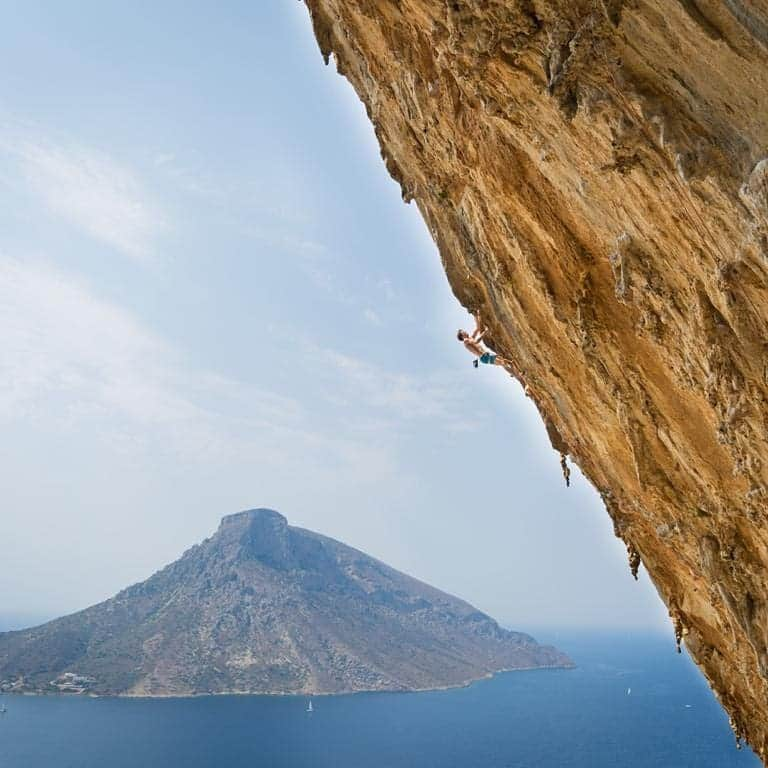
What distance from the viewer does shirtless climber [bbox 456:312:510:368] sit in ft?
36.7

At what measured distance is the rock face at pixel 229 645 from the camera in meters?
136

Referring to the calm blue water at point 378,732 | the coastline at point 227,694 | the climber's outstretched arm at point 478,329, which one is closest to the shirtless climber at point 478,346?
the climber's outstretched arm at point 478,329

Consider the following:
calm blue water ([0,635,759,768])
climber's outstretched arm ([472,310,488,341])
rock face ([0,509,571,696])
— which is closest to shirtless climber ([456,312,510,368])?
climber's outstretched arm ([472,310,488,341])

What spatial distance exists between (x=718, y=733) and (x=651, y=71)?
126571mm

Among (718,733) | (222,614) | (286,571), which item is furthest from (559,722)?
(286,571)

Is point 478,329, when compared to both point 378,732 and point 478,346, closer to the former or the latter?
point 478,346

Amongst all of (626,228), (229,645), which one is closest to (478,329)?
(626,228)

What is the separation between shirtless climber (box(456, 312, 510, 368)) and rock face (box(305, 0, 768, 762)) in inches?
11.0

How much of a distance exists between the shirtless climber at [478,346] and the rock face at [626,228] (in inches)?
11.0

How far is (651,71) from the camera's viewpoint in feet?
15.2

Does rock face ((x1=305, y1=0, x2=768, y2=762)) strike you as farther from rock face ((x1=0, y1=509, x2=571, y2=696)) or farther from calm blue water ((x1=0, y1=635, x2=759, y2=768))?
rock face ((x1=0, y1=509, x2=571, y2=696))

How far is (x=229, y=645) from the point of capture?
499 feet

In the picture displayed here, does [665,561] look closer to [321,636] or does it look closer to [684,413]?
[684,413]

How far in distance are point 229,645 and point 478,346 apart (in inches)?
6267
